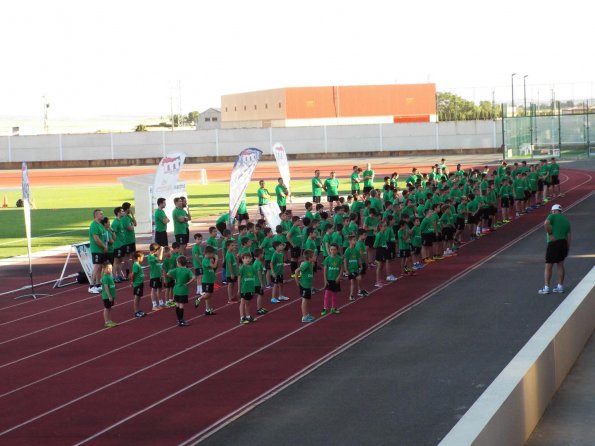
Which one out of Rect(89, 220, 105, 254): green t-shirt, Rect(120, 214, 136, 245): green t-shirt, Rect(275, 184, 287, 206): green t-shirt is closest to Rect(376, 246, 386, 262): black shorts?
Rect(120, 214, 136, 245): green t-shirt

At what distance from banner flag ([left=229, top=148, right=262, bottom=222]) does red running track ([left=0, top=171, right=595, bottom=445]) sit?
4.46 m

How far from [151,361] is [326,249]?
5.82 m

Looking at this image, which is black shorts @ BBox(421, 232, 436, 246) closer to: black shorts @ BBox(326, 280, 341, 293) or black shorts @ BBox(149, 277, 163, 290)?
black shorts @ BBox(326, 280, 341, 293)

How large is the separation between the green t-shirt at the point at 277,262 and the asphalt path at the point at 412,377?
8.92ft

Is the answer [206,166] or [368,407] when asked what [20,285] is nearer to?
[368,407]

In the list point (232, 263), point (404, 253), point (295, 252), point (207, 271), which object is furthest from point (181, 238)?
point (207, 271)

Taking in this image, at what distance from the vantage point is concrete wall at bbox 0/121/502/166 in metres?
80.4

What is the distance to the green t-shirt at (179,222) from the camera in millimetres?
23484

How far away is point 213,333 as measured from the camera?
645 inches

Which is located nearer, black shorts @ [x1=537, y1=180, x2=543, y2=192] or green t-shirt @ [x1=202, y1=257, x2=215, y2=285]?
green t-shirt @ [x1=202, y1=257, x2=215, y2=285]

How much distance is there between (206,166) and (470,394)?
67469 mm

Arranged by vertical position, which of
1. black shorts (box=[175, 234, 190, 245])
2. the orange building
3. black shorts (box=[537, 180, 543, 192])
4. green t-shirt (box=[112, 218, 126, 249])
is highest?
the orange building

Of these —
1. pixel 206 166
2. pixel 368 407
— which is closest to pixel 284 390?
pixel 368 407

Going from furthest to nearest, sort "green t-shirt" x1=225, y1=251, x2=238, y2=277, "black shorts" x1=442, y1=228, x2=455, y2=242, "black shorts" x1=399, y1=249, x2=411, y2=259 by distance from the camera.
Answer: "black shorts" x1=442, y1=228, x2=455, y2=242, "black shorts" x1=399, y1=249, x2=411, y2=259, "green t-shirt" x1=225, y1=251, x2=238, y2=277
